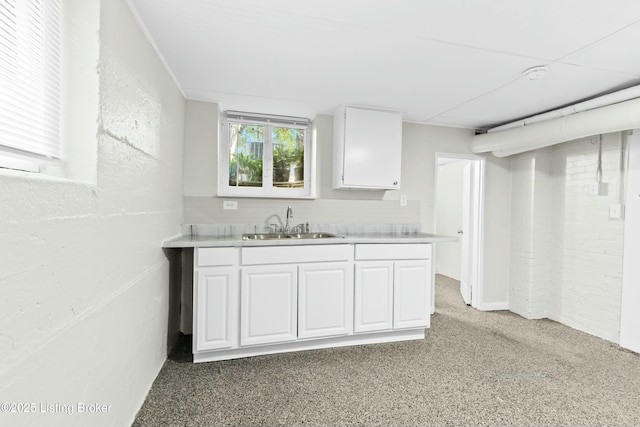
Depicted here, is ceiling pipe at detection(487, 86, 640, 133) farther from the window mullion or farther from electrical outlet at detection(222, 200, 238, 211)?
electrical outlet at detection(222, 200, 238, 211)

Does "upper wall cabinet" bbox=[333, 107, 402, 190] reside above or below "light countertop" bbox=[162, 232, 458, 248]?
above

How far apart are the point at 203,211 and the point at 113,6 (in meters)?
1.90

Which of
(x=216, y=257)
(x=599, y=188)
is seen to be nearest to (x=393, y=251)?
(x=216, y=257)

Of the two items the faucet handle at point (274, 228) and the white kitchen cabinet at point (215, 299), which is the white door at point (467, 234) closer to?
the faucet handle at point (274, 228)

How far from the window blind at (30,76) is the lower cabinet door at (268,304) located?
1.62m

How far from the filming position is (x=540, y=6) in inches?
63.2

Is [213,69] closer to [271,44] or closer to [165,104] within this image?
[165,104]

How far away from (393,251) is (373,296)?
1.52 ft

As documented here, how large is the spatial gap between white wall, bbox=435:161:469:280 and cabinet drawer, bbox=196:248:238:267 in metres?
4.27

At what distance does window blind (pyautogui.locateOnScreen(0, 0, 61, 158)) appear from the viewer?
95cm

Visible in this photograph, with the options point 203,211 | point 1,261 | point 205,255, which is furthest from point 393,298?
point 1,261

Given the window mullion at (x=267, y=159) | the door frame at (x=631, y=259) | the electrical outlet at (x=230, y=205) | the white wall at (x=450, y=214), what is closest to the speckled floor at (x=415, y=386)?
the door frame at (x=631, y=259)

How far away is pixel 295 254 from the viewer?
2656 millimetres

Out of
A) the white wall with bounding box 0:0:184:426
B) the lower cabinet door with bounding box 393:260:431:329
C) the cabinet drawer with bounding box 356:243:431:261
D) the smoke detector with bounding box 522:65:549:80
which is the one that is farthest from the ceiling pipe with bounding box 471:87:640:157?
the white wall with bounding box 0:0:184:426
